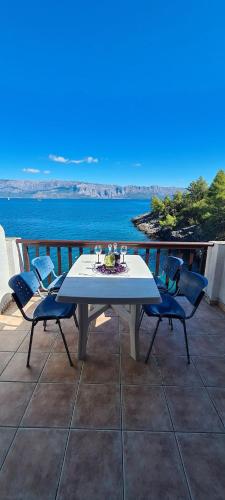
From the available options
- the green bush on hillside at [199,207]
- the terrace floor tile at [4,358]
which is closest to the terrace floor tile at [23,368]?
the terrace floor tile at [4,358]

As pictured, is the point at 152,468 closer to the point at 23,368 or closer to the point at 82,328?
the point at 82,328

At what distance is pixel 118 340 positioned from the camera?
85.7 inches

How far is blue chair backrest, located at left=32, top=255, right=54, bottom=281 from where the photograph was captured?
2355mm

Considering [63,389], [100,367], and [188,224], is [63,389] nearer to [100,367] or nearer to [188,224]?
[100,367]

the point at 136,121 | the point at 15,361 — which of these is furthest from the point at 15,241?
the point at 136,121

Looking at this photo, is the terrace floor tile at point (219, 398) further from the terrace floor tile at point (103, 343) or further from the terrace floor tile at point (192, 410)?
the terrace floor tile at point (103, 343)

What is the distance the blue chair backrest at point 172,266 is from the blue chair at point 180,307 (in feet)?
0.93

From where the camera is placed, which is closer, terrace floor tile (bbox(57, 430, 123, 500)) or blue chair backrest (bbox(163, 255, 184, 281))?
terrace floor tile (bbox(57, 430, 123, 500))

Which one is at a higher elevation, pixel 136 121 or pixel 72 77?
pixel 136 121

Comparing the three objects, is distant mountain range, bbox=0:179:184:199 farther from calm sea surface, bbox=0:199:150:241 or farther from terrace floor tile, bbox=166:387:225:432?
terrace floor tile, bbox=166:387:225:432

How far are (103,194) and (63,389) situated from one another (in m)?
129

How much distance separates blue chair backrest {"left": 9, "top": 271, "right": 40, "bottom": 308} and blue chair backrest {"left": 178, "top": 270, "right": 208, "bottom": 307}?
1480 millimetres

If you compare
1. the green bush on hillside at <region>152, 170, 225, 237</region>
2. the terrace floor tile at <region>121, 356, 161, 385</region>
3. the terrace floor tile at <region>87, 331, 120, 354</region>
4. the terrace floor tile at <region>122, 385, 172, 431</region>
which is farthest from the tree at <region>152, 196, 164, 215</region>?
the terrace floor tile at <region>122, 385, 172, 431</region>

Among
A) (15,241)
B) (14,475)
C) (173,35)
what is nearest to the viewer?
(14,475)
